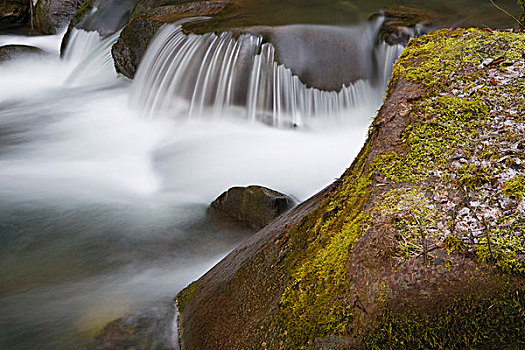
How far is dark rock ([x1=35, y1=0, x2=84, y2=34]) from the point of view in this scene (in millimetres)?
12938

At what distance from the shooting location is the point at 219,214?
493 centimetres

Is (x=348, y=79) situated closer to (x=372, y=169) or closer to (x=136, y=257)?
(x=136, y=257)

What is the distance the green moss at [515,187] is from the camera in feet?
5.93

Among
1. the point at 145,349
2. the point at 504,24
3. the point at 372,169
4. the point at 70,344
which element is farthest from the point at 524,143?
the point at 504,24

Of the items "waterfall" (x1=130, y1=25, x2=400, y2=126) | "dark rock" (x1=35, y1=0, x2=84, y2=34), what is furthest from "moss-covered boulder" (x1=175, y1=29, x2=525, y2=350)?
"dark rock" (x1=35, y1=0, x2=84, y2=34)

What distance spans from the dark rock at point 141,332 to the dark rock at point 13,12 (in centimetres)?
1232

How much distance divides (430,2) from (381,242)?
7.77 metres

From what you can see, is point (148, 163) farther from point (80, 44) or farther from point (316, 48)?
point (80, 44)

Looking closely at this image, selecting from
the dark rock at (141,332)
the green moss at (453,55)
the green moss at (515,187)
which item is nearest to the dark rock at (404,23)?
the green moss at (453,55)

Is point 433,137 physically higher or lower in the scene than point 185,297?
higher

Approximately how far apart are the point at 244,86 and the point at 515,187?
17.9ft

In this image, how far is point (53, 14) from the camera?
510 inches

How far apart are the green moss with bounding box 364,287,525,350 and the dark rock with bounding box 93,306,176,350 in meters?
1.63

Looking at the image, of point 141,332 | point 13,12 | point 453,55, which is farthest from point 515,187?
point 13,12
